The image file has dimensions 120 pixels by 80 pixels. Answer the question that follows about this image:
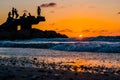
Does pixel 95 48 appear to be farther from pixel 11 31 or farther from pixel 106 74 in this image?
pixel 11 31

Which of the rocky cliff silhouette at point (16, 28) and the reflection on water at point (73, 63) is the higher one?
the rocky cliff silhouette at point (16, 28)

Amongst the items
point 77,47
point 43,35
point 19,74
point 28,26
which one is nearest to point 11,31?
point 28,26

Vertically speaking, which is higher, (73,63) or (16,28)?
(16,28)

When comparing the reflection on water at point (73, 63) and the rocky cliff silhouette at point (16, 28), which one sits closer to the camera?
the reflection on water at point (73, 63)

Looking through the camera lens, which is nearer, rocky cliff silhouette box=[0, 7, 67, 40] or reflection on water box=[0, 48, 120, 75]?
reflection on water box=[0, 48, 120, 75]

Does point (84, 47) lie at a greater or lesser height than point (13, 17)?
lesser

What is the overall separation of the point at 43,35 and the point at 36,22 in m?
10.4

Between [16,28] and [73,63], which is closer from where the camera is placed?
[73,63]

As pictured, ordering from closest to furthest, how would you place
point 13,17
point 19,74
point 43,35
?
point 19,74, point 13,17, point 43,35

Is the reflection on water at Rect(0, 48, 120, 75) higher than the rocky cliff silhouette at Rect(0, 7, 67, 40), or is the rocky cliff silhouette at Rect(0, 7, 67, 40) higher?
the rocky cliff silhouette at Rect(0, 7, 67, 40)

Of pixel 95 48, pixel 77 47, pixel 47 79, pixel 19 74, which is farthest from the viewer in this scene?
pixel 77 47

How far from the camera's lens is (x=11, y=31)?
61.4m

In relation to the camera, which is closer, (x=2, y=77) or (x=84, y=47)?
(x=2, y=77)

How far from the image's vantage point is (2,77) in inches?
407
